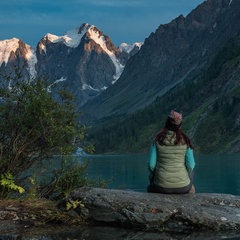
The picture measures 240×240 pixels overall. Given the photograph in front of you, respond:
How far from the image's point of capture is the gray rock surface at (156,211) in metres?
13.3

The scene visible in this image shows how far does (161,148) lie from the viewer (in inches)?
571

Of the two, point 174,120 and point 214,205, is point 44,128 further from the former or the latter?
point 214,205

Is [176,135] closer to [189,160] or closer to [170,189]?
[189,160]

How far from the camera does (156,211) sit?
13.5 metres

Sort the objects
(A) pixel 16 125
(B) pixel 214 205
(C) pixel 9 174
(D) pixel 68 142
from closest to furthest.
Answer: (B) pixel 214 205 → (C) pixel 9 174 → (A) pixel 16 125 → (D) pixel 68 142

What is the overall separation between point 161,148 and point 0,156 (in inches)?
245

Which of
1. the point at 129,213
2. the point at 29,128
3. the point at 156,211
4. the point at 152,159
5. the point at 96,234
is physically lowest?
the point at 96,234

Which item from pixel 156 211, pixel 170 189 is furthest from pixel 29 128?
pixel 156 211

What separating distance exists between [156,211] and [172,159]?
198 centimetres

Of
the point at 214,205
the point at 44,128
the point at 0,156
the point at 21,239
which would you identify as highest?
the point at 44,128

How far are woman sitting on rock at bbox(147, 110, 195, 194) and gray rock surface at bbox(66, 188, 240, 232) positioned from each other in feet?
1.48

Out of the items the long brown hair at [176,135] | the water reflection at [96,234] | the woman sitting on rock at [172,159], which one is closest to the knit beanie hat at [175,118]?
the woman sitting on rock at [172,159]

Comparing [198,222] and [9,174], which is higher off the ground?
[9,174]

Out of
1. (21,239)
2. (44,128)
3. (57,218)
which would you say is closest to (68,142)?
(44,128)
